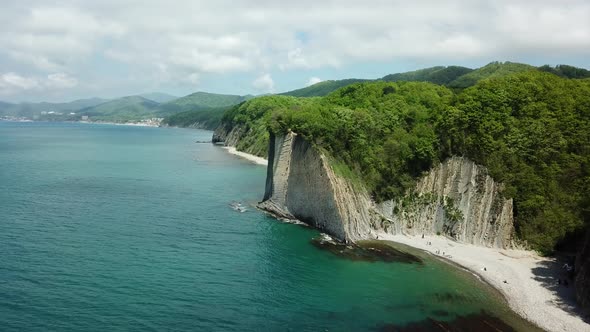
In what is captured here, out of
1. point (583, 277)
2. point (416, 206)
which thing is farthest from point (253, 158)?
point (583, 277)

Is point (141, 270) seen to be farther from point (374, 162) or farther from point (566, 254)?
point (566, 254)

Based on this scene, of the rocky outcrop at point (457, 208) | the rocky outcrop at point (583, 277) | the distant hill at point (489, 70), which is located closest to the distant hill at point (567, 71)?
the distant hill at point (489, 70)

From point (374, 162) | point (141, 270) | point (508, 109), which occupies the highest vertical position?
point (508, 109)

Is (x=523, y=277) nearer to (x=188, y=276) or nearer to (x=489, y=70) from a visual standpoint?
(x=188, y=276)

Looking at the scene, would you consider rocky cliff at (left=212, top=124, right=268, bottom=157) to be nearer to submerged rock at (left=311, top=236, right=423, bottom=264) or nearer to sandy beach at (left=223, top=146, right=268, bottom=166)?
sandy beach at (left=223, top=146, right=268, bottom=166)

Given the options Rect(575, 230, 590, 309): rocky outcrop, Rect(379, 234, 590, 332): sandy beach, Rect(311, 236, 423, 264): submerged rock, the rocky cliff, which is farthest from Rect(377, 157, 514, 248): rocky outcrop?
the rocky cliff

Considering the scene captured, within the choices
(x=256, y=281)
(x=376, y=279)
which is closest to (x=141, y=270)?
(x=256, y=281)

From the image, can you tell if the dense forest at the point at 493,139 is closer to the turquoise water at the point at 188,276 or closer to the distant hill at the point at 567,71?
the turquoise water at the point at 188,276
